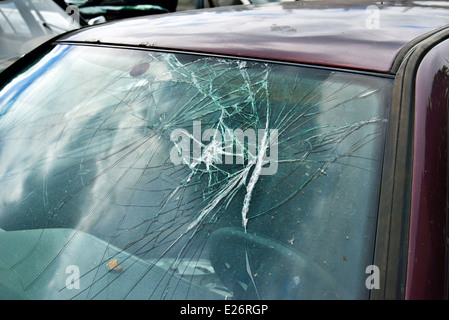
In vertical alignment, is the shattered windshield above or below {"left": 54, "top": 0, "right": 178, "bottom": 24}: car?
below

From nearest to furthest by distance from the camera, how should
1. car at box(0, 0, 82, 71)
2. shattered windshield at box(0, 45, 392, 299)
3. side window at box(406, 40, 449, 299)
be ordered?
side window at box(406, 40, 449, 299)
shattered windshield at box(0, 45, 392, 299)
car at box(0, 0, 82, 71)

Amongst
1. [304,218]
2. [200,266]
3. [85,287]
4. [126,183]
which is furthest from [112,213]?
[304,218]

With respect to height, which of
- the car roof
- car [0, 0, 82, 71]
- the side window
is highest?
car [0, 0, 82, 71]

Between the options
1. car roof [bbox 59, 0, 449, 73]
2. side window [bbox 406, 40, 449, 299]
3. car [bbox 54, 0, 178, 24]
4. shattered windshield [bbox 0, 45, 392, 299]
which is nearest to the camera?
side window [bbox 406, 40, 449, 299]

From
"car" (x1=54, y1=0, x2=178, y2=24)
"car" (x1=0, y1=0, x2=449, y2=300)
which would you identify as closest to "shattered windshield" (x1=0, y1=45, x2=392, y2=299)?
"car" (x1=0, y1=0, x2=449, y2=300)

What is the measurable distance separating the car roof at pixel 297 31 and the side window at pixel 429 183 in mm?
139

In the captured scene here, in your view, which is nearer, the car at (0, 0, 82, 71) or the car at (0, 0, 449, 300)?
the car at (0, 0, 449, 300)

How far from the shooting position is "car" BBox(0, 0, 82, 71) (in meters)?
3.97

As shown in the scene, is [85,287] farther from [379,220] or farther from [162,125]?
[379,220]

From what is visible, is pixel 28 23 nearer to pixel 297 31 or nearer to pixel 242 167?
pixel 297 31

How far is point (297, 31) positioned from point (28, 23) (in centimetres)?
348

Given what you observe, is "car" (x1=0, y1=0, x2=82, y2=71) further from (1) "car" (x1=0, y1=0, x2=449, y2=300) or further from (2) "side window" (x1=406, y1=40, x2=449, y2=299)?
(2) "side window" (x1=406, y1=40, x2=449, y2=299)
